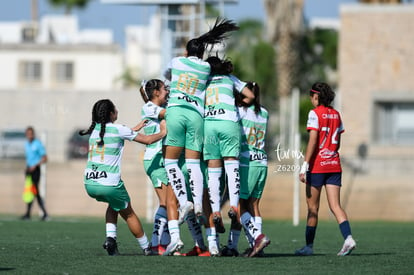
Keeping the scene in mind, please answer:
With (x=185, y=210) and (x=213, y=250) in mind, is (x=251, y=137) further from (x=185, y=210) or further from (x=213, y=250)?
(x=213, y=250)

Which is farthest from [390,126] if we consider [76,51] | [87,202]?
[76,51]

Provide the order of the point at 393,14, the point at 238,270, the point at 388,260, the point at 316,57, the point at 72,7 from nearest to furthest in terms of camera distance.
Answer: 1. the point at 238,270
2. the point at 388,260
3. the point at 393,14
4. the point at 316,57
5. the point at 72,7

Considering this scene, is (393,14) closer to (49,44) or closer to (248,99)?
(248,99)

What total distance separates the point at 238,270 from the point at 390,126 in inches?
1077

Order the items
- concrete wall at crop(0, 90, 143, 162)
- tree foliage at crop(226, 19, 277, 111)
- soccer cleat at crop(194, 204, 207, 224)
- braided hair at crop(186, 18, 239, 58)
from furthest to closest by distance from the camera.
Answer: tree foliage at crop(226, 19, 277, 111) < concrete wall at crop(0, 90, 143, 162) < braided hair at crop(186, 18, 239, 58) < soccer cleat at crop(194, 204, 207, 224)

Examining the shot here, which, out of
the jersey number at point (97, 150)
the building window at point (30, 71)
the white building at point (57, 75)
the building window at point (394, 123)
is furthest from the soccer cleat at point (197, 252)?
the building window at point (30, 71)

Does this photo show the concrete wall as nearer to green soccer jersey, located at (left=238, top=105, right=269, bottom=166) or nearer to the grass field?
the grass field

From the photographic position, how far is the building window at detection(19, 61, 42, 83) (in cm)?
6906

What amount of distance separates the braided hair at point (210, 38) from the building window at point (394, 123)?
981 inches

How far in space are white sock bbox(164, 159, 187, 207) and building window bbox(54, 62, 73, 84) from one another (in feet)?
189

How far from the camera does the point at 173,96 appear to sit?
472 inches

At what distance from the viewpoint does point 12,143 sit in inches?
1634

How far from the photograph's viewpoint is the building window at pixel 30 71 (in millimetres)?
69062

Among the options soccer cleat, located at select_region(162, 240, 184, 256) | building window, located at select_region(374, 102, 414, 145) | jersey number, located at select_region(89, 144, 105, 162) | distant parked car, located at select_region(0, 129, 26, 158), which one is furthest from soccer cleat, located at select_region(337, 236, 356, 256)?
building window, located at select_region(374, 102, 414, 145)
